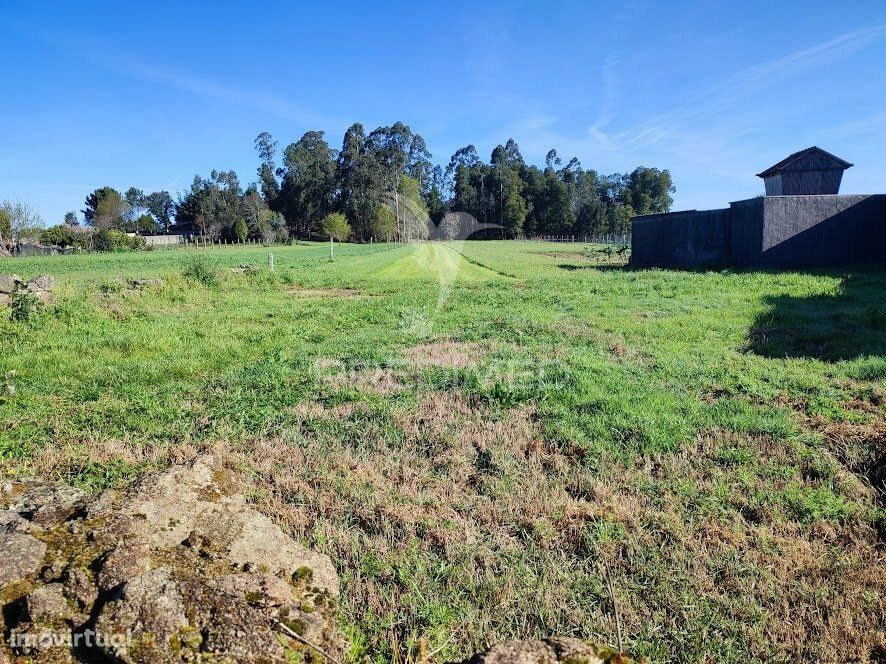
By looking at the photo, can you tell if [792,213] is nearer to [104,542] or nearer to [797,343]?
[797,343]

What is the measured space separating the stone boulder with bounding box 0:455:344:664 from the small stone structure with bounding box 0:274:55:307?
8.74 metres

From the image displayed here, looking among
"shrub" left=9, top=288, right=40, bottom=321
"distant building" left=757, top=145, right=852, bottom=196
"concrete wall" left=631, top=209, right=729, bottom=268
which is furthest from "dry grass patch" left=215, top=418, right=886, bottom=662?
"distant building" left=757, top=145, right=852, bottom=196

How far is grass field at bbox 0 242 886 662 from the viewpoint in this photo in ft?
8.18

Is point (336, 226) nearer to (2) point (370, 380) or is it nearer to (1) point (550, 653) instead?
(2) point (370, 380)

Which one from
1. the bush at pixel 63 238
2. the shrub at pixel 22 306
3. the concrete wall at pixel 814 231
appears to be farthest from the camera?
the bush at pixel 63 238

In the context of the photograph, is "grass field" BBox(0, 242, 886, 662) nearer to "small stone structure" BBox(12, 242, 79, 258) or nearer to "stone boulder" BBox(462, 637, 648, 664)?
"stone boulder" BBox(462, 637, 648, 664)

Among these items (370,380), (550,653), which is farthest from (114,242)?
(550,653)

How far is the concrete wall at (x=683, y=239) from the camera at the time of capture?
19922 millimetres

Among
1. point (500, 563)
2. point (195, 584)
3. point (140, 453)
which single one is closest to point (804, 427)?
point (500, 563)

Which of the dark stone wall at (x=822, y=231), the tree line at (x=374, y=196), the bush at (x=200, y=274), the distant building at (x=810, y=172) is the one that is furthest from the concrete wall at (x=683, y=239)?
the tree line at (x=374, y=196)

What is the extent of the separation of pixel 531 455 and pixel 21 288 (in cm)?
1029

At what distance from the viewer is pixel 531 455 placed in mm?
4062

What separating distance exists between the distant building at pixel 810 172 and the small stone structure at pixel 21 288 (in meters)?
27.9

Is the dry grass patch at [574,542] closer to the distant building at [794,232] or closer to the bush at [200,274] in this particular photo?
the bush at [200,274]
